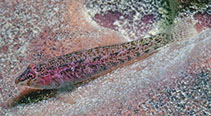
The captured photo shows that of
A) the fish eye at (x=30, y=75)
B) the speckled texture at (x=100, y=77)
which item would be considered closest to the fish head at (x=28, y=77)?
the fish eye at (x=30, y=75)

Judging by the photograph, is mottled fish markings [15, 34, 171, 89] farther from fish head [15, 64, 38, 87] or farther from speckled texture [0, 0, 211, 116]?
speckled texture [0, 0, 211, 116]

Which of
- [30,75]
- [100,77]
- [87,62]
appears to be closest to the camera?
[100,77]

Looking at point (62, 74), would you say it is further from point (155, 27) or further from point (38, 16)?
point (155, 27)

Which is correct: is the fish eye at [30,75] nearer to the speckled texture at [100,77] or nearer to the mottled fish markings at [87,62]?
the mottled fish markings at [87,62]

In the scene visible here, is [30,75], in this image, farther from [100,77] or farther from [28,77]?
[100,77]

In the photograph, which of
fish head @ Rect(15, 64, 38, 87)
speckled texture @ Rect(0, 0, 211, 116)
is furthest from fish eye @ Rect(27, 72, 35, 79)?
speckled texture @ Rect(0, 0, 211, 116)

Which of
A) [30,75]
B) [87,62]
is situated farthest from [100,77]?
[30,75]
